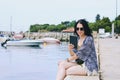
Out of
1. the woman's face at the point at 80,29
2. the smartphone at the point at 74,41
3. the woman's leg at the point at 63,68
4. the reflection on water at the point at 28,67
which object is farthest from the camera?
the reflection on water at the point at 28,67

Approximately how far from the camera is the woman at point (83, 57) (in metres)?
8.64

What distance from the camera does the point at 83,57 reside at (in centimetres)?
872

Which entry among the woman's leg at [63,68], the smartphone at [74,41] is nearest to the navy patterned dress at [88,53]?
the woman's leg at [63,68]

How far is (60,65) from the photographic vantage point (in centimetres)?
888

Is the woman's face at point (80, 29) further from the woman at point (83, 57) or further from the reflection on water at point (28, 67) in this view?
the reflection on water at point (28, 67)

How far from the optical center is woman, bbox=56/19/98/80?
8641 millimetres

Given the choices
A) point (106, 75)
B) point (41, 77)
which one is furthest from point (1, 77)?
point (106, 75)

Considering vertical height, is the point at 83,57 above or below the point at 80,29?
below

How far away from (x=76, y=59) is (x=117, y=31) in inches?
4211

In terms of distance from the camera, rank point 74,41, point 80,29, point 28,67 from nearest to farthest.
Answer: point 80,29 < point 74,41 < point 28,67

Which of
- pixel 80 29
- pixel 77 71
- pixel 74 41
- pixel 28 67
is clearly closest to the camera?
pixel 77 71

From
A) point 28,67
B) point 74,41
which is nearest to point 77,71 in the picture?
point 74,41

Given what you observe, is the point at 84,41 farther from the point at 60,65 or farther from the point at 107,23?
the point at 107,23

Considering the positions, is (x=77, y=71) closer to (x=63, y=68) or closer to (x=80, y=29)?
(x=63, y=68)
